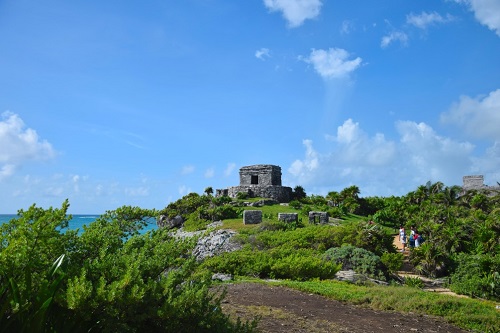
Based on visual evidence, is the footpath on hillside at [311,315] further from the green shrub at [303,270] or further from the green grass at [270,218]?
the green grass at [270,218]

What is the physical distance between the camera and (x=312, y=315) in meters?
7.82

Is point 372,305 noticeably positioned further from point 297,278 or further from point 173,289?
point 173,289

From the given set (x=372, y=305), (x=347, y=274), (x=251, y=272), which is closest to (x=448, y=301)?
(x=372, y=305)

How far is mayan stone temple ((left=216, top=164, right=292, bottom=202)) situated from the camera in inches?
1651

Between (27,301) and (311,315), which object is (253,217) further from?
(27,301)

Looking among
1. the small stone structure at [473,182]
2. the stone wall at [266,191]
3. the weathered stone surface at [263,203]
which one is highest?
the small stone structure at [473,182]

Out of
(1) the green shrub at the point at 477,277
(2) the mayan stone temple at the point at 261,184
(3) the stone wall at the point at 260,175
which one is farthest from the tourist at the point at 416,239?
(3) the stone wall at the point at 260,175

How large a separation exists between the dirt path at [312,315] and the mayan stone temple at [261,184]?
3224 cm

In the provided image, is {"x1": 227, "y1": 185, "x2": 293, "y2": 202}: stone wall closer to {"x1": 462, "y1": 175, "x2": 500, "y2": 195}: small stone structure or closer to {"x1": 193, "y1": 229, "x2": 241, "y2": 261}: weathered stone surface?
{"x1": 193, "y1": 229, "x2": 241, "y2": 261}: weathered stone surface

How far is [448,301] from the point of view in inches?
378

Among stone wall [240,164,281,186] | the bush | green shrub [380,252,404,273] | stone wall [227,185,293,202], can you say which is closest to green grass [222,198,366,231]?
stone wall [227,185,293,202]

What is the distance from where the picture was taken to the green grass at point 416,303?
335 inches

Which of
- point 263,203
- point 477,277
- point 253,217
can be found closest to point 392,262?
point 477,277

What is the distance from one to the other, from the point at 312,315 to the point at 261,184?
36380 millimetres
